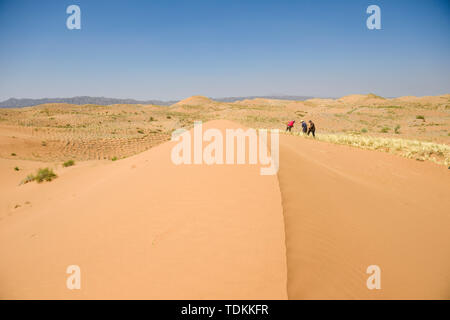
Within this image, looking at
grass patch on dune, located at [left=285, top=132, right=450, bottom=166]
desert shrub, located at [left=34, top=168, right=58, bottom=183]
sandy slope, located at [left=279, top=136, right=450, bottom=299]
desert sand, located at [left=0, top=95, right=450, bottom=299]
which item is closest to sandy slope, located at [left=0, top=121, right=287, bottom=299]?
desert sand, located at [left=0, top=95, right=450, bottom=299]

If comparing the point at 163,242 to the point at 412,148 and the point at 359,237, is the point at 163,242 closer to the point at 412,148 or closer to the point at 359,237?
the point at 359,237

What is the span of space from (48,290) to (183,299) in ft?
6.01

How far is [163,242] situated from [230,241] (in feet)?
3.26

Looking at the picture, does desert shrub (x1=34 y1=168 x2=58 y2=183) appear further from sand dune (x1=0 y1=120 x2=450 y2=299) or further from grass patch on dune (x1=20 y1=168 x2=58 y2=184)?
sand dune (x1=0 y1=120 x2=450 y2=299)

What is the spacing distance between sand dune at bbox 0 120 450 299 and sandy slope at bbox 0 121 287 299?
2cm

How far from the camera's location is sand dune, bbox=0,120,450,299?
2791 millimetres

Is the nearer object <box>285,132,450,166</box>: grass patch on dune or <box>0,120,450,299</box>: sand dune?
<box>0,120,450,299</box>: sand dune

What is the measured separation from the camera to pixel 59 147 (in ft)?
60.7

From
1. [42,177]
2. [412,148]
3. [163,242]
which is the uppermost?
[412,148]

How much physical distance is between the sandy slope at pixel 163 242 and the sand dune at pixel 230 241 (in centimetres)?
2

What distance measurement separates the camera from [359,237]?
379 centimetres

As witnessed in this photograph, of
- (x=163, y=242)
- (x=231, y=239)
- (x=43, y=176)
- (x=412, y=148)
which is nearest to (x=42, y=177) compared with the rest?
(x=43, y=176)

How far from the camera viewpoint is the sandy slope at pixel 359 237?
2853 mm
